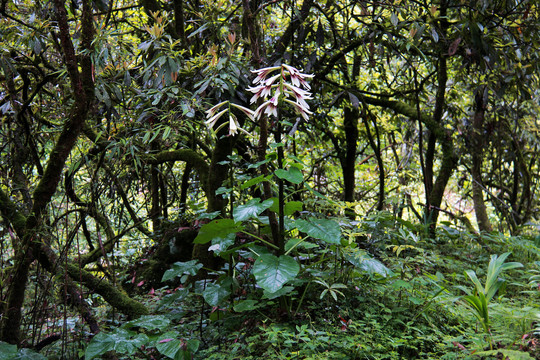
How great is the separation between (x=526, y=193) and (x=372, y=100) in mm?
3000

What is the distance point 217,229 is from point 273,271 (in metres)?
0.40

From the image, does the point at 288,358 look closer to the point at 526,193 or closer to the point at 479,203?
the point at 479,203

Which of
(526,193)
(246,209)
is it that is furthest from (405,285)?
(526,193)

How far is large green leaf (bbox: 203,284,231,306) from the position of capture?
2.05m

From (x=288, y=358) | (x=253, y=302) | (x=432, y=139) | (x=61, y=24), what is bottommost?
(x=288, y=358)

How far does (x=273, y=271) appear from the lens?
6.05ft

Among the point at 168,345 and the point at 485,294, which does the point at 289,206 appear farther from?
the point at 485,294

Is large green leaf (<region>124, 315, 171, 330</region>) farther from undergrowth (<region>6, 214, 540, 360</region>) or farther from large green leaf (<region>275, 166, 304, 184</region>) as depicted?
large green leaf (<region>275, 166, 304, 184</region>)

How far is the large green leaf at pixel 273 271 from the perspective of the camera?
69.6 inches

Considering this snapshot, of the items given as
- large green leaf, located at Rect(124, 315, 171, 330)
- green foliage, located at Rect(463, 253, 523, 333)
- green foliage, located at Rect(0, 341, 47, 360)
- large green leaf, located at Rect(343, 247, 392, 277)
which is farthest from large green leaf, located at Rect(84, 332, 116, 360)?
green foliage, located at Rect(463, 253, 523, 333)

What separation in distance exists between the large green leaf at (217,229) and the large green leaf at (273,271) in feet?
0.76

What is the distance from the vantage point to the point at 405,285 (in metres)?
2.09

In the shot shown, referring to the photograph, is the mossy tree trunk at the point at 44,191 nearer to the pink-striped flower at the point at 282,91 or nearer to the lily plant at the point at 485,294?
the pink-striped flower at the point at 282,91

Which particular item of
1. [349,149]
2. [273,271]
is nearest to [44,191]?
[273,271]
